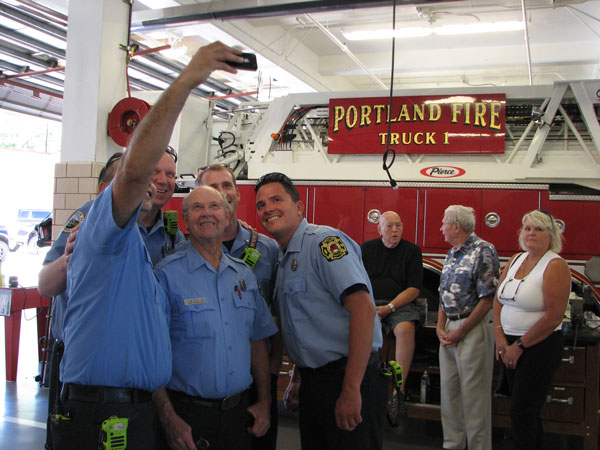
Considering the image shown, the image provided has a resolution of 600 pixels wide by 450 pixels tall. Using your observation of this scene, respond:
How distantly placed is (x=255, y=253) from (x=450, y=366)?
9.00ft

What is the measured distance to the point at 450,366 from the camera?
4.88 m

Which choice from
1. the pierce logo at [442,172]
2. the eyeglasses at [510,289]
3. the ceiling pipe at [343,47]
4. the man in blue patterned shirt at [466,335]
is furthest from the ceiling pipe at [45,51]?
the eyeglasses at [510,289]

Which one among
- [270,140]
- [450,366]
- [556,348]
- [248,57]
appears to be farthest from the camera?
[270,140]

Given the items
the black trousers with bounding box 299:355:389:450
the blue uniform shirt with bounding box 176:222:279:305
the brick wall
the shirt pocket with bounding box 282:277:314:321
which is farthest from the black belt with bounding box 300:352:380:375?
the brick wall

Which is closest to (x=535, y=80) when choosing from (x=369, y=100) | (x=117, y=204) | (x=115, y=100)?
(x=369, y=100)

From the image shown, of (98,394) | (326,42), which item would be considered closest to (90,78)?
(98,394)

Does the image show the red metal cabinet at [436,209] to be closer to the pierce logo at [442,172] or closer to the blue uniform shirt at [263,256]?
the pierce logo at [442,172]

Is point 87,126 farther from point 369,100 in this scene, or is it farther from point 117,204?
point 117,204

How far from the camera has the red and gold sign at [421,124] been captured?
653 cm

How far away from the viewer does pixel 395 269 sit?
5473 millimetres

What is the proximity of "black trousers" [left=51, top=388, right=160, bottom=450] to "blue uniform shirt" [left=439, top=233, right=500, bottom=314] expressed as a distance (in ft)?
11.2

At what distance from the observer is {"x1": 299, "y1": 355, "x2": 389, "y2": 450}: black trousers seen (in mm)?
2484

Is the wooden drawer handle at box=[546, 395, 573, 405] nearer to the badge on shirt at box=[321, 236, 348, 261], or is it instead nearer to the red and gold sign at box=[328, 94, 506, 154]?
the red and gold sign at box=[328, 94, 506, 154]

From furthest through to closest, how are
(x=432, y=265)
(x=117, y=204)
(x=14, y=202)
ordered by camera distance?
(x=14, y=202) → (x=432, y=265) → (x=117, y=204)
